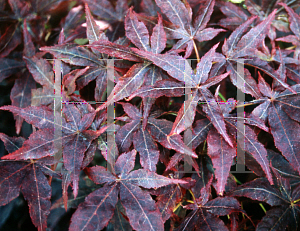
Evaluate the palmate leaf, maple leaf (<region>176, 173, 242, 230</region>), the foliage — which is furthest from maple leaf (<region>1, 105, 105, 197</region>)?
the palmate leaf

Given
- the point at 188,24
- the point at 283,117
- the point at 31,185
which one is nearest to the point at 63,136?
the point at 31,185

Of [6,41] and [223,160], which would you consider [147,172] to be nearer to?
[223,160]

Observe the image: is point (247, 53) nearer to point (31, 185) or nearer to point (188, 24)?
point (188, 24)

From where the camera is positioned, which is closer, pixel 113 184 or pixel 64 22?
pixel 113 184

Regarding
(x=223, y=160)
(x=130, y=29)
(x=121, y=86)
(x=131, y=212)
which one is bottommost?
(x=131, y=212)

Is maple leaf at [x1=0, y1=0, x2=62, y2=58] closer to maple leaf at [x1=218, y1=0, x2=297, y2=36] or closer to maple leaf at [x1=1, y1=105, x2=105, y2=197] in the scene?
maple leaf at [x1=1, y1=105, x2=105, y2=197]

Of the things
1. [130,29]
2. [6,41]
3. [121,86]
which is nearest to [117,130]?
[121,86]
